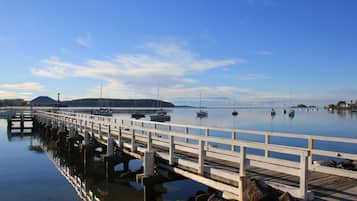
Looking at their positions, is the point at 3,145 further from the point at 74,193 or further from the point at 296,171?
the point at 296,171

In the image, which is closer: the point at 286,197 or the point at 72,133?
the point at 286,197

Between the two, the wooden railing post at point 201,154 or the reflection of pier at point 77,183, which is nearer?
the wooden railing post at point 201,154

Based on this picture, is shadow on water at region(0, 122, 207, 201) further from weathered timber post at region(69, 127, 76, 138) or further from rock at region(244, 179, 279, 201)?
rock at region(244, 179, 279, 201)

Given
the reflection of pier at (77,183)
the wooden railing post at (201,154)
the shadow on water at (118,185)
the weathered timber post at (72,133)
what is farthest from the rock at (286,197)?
the weathered timber post at (72,133)

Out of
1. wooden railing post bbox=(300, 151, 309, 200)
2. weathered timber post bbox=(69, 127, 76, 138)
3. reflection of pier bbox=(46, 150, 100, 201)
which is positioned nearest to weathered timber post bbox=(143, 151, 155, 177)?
reflection of pier bbox=(46, 150, 100, 201)

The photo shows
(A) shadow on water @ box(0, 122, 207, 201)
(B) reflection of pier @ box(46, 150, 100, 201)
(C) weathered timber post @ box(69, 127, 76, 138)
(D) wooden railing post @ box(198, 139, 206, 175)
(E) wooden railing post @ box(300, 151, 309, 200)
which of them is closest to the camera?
(E) wooden railing post @ box(300, 151, 309, 200)

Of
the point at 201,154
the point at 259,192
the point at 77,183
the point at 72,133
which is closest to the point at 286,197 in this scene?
the point at 259,192

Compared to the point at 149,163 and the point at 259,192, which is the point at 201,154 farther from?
the point at 259,192

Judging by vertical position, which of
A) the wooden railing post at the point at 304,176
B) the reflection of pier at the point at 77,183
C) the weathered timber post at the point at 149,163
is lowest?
the reflection of pier at the point at 77,183

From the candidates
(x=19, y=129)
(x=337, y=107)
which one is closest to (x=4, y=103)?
(x=19, y=129)

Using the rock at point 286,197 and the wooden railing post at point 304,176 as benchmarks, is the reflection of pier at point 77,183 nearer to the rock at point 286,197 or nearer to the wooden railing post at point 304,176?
the rock at point 286,197

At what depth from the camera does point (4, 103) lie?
163m

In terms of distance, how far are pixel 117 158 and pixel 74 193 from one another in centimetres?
220

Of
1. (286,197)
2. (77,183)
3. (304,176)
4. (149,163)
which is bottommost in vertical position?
(77,183)
